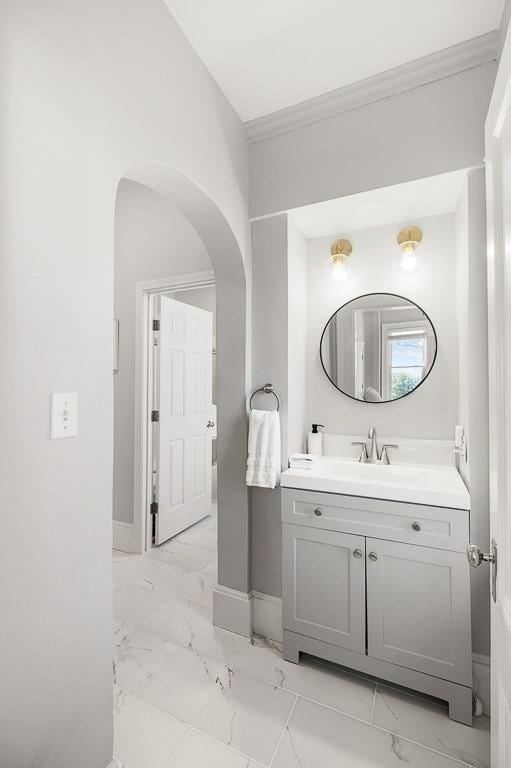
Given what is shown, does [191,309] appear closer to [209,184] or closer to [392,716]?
[209,184]

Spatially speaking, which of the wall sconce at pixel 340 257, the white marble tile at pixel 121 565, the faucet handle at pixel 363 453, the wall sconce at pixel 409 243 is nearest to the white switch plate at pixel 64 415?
the faucet handle at pixel 363 453

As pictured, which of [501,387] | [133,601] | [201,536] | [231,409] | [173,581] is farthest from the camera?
[201,536]

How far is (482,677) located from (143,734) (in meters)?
1.37

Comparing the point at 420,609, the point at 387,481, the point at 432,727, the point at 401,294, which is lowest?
the point at 432,727

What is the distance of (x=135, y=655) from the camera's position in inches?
71.1

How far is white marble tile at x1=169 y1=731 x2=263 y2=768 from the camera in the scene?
1289 millimetres

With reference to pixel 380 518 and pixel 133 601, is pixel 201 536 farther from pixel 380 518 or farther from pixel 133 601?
pixel 380 518

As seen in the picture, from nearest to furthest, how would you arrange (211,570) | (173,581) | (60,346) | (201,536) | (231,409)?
(60,346)
(231,409)
(173,581)
(211,570)
(201,536)

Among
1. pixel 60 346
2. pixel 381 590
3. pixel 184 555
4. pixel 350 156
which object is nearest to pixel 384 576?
pixel 381 590

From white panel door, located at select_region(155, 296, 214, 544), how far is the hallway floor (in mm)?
1101

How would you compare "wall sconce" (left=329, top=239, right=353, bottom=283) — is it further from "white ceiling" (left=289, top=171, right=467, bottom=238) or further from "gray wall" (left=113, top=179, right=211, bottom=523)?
"gray wall" (left=113, top=179, right=211, bottom=523)

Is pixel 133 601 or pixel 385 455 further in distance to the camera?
pixel 133 601

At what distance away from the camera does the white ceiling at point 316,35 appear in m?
1.41

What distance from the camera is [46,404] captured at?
3.12ft
